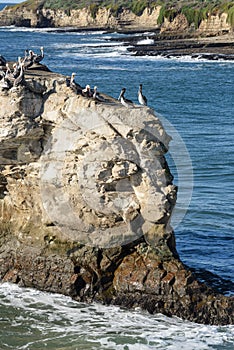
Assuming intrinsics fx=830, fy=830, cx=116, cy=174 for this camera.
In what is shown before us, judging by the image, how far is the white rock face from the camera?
15539 millimetres

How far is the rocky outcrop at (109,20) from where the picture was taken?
10294 cm

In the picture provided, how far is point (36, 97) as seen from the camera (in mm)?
16297

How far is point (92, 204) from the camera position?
51.9 feet

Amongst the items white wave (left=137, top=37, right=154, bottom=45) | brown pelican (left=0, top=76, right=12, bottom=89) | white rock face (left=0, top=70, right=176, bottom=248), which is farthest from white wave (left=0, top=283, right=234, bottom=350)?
white wave (left=137, top=37, right=154, bottom=45)

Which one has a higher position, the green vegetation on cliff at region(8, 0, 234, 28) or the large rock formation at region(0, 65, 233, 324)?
the green vegetation on cliff at region(8, 0, 234, 28)

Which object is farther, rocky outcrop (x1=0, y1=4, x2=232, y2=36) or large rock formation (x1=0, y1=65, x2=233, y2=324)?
rocky outcrop (x1=0, y1=4, x2=232, y2=36)

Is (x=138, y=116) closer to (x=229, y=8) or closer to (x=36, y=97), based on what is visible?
(x=36, y=97)

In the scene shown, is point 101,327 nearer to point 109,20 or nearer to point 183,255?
point 183,255

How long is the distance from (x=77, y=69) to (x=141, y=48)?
932 inches

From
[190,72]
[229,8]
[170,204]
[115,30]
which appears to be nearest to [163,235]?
[170,204]

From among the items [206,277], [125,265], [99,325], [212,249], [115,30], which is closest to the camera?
[99,325]

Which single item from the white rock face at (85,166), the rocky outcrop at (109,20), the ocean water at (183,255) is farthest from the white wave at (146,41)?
the white rock face at (85,166)

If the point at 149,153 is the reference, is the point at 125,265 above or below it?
below

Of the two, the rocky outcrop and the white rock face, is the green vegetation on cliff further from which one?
the white rock face
